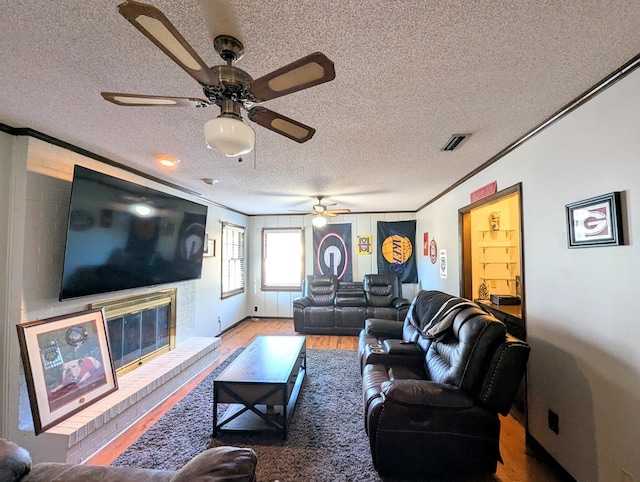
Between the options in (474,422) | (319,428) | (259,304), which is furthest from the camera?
(259,304)

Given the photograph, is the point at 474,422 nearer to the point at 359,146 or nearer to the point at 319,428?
the point at 319,428

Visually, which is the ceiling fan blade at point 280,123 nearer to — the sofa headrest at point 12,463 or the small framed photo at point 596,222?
the small framed photo at point 596,222

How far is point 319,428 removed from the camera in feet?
7.99

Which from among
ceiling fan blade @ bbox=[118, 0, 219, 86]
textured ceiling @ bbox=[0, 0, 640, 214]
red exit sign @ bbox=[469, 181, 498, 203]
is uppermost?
textured ceiling @ bbox=[0, 0, 640, 214]

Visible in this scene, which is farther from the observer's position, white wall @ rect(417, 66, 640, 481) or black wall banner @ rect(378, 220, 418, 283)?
black wall banner @ rect(378, 220, 418, 283)

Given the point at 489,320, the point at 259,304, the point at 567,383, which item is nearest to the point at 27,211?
the point at 489,320

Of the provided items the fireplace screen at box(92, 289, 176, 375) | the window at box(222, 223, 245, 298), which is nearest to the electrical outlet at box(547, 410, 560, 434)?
the fireplace screen at box(92, 289, 176, 375)

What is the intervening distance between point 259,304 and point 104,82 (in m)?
5.72

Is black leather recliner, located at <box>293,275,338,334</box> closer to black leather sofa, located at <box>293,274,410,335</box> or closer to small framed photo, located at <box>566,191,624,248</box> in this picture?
black leather sofa, located at <box>293,274,410,335</box>

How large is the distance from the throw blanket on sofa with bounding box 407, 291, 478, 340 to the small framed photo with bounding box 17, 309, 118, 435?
9.25ft

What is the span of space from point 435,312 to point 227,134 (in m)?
2.30

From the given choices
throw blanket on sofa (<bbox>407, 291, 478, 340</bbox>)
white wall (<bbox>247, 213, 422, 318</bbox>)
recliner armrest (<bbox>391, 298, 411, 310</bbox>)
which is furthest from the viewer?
white wall (<bbox>247, 213, 422, 318</bbox>)

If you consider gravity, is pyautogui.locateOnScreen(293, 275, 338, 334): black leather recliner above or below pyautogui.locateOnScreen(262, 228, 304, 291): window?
below

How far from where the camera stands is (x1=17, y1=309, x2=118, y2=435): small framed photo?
6.72 ft
